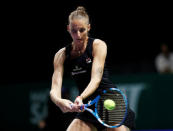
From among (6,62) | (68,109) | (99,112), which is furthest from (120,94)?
(6,62)

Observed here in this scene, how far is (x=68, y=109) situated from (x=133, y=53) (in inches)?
268

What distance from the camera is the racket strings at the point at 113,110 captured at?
427 cm

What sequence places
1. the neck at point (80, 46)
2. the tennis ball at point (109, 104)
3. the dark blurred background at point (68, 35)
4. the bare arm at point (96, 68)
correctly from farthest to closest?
the dark blurred background at point (68, 35)
the neck at point (80, 46)
the tennis ball at point (109, 104)
the bare arm at point (96, 68)

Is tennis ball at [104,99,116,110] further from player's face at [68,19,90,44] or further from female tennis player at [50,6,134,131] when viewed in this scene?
player's face at [68,19,90,44]

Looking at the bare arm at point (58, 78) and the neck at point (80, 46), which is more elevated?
the neck at point (80, 46)

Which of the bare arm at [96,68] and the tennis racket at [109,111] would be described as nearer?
the bare arm at [96,68]

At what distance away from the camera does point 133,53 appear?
34.6ft

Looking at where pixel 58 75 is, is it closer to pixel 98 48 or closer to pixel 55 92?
pixel 55 92

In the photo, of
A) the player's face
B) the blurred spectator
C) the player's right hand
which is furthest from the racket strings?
the blurred spectator

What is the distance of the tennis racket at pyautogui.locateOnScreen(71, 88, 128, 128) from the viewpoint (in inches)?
167

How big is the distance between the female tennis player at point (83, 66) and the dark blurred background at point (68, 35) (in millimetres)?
5281

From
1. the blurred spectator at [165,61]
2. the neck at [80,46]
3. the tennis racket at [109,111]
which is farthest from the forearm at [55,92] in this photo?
the blurred spectator at [165,61]

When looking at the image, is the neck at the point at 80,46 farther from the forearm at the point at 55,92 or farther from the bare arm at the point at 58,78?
the forearm at the point at 55,92

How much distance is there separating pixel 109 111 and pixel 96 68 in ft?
1.91
